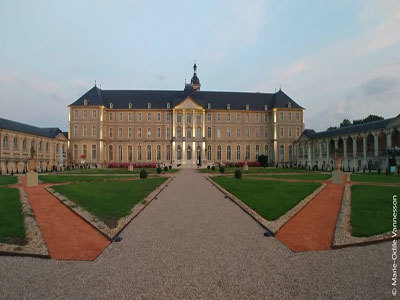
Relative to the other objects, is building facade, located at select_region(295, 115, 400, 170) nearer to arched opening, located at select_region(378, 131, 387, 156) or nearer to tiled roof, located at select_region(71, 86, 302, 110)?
arched opening, located at select_region(378, 131, 387, 156)

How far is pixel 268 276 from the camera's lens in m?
4.50

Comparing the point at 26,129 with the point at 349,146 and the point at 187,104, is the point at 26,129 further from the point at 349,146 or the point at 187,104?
the point at 349,146

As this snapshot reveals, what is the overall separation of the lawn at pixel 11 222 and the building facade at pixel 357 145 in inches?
985

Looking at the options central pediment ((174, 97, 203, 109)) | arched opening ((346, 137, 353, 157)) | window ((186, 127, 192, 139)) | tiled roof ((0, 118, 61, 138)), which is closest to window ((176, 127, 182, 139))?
window ((186, 127, 192, 139))

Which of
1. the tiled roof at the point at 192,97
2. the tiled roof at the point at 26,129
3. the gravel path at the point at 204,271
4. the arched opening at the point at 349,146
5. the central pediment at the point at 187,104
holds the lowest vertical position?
the gravel path at the point at 204,271

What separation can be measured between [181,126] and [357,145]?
30512 mm

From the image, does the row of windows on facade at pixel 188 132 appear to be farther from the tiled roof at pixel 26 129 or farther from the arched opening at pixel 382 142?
the arched opening at pixel 382 142

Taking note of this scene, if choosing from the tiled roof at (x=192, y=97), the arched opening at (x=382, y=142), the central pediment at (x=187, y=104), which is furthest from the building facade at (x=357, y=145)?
the central pediment at (x=187, y=104)

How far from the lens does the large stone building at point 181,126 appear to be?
51.9 m

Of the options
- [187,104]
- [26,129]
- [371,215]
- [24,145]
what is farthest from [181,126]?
[371,215]

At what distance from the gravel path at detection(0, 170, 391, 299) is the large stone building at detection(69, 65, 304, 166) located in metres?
45.6

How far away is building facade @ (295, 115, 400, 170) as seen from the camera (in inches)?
1289

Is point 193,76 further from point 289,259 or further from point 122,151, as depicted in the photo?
point 289,259

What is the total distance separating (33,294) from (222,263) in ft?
10.0
